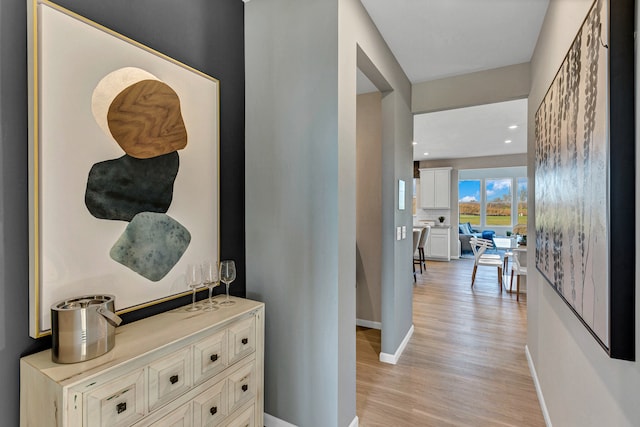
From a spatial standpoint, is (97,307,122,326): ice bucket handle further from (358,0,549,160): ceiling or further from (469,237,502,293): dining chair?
(469,237,502,293): dining chair

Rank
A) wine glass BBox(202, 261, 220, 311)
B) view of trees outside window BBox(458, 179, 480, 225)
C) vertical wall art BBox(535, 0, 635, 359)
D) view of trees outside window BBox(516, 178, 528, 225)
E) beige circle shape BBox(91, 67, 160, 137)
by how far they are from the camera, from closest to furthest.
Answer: vertical wall art BBox(535, 0, 635, 359)
beige circle shape BBox(91, 67, 160, 137)
wine glass BBox(202, 261, 220, 311)
view of trees outside window BBox(516, 178, 528, 225)
view of trees outside window BBox(458, 179, 480, 225)

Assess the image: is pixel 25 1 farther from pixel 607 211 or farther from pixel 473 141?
pixel 473 141

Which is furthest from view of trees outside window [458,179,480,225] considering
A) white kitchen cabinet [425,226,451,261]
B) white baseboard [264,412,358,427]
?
white baseboard [264,412,358,427]

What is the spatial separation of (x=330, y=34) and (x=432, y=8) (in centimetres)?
88

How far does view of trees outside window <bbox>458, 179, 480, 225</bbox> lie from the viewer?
9945 millimetres

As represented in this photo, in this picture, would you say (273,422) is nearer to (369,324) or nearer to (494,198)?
(369,324)

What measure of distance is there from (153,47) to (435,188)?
8.31 meters

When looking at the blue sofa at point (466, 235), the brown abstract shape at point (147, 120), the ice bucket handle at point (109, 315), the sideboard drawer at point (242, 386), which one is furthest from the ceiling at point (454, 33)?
the blue sofa at point (466, 235)

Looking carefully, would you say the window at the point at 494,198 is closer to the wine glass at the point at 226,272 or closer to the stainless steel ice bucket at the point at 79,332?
the wine glass at the point at 226,272

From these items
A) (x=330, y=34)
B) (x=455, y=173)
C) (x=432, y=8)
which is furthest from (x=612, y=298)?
(x=455, y=173)

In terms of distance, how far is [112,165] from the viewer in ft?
4.43

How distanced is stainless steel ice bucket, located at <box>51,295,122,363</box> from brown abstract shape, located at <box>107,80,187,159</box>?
706 millimetres

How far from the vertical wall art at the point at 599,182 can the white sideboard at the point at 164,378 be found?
1.44m

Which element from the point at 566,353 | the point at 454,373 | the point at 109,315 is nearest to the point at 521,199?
the point at 454,373
